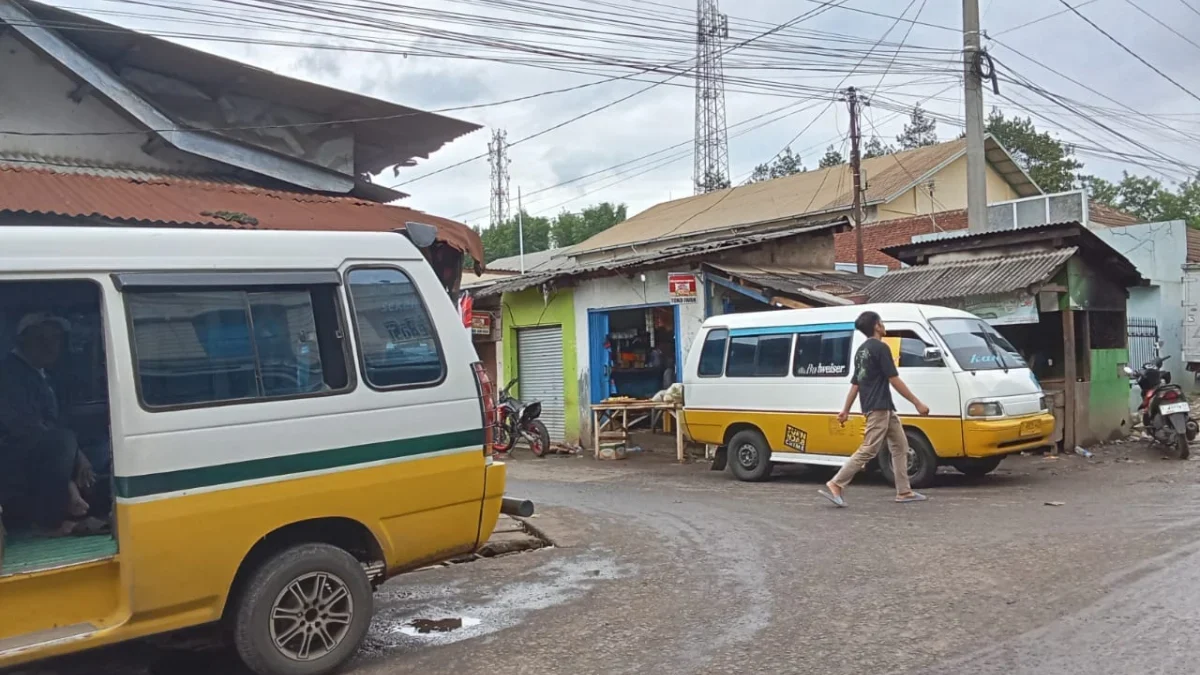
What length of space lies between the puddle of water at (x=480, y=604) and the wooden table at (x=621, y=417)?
25.3 feet

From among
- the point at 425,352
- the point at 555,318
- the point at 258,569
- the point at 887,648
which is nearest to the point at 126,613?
the point at 258,569

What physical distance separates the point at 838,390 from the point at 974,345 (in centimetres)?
160

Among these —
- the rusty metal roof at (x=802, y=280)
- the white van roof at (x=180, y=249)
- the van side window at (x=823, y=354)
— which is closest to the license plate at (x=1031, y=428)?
the van side window at (x=823, y=354)

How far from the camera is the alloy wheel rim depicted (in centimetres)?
473

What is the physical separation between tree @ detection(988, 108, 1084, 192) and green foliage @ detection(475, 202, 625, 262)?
2403cm

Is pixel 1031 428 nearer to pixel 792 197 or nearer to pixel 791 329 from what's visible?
pixel 791 329

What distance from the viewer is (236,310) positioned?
476 cm

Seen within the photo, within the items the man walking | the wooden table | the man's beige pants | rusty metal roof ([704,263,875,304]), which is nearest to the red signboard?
rusty metal roof ([704,263,875,304])

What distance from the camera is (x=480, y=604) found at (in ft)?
20.7

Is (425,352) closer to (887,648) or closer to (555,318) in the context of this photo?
(887,648)

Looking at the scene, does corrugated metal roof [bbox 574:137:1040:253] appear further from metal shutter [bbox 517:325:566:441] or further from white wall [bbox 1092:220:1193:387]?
metal shutter [bbox 517:325:566:441]

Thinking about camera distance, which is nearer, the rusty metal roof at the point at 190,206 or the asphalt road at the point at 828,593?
the asphalt road at the point at 828,593

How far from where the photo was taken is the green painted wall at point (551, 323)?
17844mm

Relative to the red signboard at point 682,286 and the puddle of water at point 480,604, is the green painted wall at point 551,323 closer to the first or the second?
the red signboard at point 682,286
